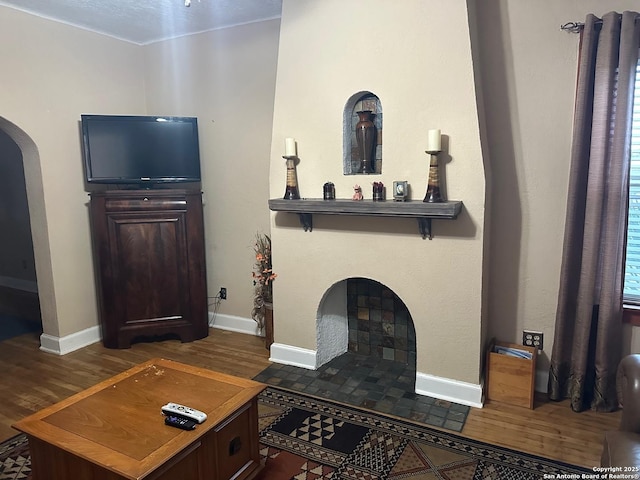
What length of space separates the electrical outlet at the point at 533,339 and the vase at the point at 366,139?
1466mm

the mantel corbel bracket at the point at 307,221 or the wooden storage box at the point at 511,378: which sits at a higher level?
the mantel corbel bracket at the point at 307,221

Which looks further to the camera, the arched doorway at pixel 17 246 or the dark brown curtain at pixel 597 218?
the arched doorway at pixel 17 246

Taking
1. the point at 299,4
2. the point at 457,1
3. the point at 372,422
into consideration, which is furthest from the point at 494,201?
the point at 299,4

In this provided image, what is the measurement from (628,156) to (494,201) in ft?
2.44

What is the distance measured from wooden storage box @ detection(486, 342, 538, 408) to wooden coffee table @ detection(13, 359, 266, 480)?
1.52m

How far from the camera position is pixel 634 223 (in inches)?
106

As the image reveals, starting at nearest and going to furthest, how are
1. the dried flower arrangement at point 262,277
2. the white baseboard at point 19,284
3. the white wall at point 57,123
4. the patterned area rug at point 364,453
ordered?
1. the patterned area rug at point 364,453
2. the white wall at point 57,123
3. the dried flower arrangement at point 262,277
4. the white baseboard at point 19,284

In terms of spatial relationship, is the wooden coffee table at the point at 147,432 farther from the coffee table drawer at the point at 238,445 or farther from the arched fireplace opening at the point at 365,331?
the arched fireplace opening at the point at 365,331

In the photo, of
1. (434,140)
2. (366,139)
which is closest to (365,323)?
(366,139)

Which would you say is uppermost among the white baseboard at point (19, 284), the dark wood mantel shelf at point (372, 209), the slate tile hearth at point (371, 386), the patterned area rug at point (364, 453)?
the dark wood mantel shelf at point (372, 209)

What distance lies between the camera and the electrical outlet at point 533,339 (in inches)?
115

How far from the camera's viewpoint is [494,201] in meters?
2.93

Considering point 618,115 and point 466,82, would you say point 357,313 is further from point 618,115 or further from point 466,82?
point 618,115

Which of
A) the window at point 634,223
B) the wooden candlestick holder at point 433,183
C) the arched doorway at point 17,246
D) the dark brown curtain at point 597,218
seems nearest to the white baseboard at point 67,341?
the arched doorway at point 17,246
